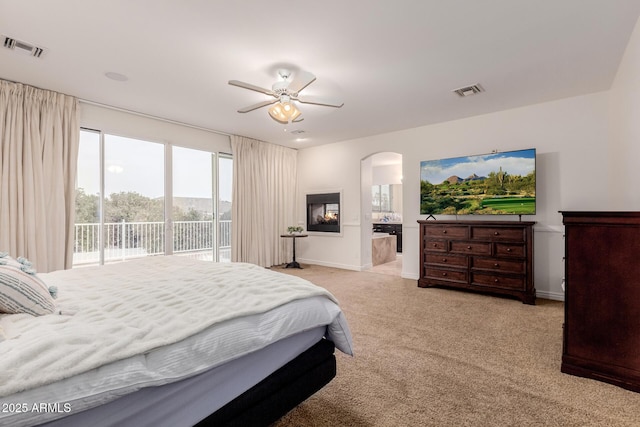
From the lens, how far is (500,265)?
152 inches

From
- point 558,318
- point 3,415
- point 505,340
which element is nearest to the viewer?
point 3,415

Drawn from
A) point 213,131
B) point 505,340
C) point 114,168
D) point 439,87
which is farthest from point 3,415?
point 213,131

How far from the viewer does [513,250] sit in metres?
3.77

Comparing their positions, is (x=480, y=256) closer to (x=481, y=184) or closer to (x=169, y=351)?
(x=481, y=184)

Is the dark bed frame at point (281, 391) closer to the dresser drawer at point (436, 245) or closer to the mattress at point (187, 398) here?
the mattress at point (187, 398)

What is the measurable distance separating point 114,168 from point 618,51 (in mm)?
6052

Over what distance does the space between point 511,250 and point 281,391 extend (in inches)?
142

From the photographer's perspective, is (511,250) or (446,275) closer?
(511,250)

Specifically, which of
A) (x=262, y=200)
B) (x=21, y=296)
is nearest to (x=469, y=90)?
(x=262, y=200)

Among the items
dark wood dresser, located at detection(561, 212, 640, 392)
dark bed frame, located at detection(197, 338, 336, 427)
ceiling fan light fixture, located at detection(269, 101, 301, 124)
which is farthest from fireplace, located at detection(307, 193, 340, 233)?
dark bed frame, located at detection(197, 338, 336, 427)

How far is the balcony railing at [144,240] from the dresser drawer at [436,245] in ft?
11.7

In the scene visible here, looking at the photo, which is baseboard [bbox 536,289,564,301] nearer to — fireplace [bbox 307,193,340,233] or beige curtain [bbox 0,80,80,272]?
fireplace [bbox 307,193,340,233]

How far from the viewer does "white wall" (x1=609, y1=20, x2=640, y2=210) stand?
2450mm

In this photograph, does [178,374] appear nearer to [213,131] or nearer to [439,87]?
[439,87]
